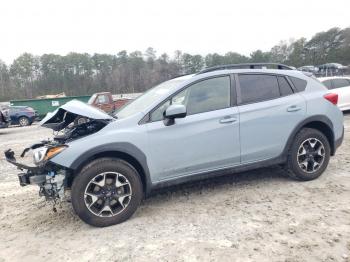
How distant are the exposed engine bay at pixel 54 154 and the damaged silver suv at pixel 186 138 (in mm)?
11

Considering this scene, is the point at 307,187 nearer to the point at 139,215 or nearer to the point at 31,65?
the point at 139,215

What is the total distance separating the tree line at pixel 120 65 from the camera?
6888cm

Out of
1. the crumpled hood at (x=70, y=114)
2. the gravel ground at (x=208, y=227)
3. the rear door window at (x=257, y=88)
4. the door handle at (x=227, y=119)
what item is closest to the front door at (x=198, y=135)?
the door handle at (x=227, y=119)

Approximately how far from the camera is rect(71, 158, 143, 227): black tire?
3.39 m

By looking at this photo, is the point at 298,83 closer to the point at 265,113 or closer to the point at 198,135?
the point at 265,113

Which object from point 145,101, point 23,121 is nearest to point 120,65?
point 23,121

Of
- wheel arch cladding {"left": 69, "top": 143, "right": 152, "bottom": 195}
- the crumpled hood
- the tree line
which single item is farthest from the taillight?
the tree line

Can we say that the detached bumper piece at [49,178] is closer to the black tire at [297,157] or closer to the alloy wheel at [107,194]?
the alloy wheel at [107,194]

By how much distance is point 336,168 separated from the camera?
504 cm

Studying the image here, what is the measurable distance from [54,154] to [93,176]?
48 cm

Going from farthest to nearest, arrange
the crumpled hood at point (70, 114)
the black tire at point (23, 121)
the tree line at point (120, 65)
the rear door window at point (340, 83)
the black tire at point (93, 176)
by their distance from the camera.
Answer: the tree line at point (120, 65) < the black tire at point (23, 121) < the rear door window at point (340, 83) < the crumpled hood at point (70, 114) < the black tire at point (93, 176)

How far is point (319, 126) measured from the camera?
15.2ft

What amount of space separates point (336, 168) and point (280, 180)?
112 centimetres

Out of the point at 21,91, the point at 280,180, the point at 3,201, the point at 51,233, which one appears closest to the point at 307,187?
the point at 280,180
